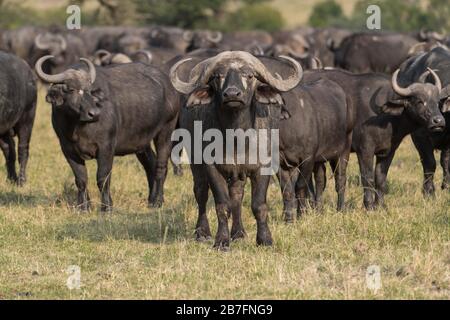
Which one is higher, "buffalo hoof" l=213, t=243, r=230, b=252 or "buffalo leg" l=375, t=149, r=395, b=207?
"buffalo leg" l=375, t=149, r=395, b=207

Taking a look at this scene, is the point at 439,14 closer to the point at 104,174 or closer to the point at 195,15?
the point at 195,15

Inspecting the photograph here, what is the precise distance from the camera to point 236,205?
8281 mm

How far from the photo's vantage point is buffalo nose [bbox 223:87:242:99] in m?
7.45

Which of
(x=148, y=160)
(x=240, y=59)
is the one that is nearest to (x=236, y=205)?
(x=240, y=59)

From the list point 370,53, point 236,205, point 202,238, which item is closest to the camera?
point 236,205

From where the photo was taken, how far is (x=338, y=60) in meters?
26.8

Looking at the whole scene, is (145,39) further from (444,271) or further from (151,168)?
(444,271)

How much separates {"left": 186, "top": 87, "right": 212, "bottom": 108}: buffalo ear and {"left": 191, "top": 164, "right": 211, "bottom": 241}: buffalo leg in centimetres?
83

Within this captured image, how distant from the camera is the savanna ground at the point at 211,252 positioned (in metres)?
6.77

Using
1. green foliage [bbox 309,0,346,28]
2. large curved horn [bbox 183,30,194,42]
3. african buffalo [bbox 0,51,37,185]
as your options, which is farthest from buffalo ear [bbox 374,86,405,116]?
green foliage [bbox 309,0,346,28]

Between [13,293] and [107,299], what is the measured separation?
2.20ft

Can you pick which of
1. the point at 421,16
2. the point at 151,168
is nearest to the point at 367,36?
the point at 151,168

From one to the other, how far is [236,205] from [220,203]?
0.79 feet

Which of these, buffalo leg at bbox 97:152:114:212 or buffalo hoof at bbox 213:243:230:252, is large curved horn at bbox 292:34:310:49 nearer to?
buffalo leg at bbox 97:152:114:212
